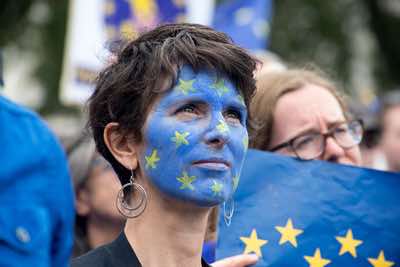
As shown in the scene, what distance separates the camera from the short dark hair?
319cm

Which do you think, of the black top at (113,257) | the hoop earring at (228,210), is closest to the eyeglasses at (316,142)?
the hoop earring at (228,210)

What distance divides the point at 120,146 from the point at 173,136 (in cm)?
25

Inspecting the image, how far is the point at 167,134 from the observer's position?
3119 millimetres

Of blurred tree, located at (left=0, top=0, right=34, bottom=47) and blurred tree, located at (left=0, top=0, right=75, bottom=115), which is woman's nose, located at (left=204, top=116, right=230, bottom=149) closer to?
blurred tree, located at (left=0, top=0, right=75, bottom=115)

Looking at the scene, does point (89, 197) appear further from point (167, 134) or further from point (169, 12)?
point (169, 12)

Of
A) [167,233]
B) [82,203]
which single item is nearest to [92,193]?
[82,203]

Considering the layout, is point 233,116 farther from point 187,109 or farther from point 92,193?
point 92,193

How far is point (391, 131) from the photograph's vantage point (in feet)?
23.1

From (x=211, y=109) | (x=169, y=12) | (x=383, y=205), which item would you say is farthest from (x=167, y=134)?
(x=169, y=12)

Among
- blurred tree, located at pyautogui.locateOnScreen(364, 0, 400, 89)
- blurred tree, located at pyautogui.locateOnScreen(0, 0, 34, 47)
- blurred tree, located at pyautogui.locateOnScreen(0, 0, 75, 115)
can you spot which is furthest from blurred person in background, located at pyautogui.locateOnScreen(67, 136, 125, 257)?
blurred tree, located at pyautogui.locateOnScreen(364, 0, 400, 89)

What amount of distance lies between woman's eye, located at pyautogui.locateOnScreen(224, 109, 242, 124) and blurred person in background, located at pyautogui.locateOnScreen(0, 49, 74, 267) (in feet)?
3.50

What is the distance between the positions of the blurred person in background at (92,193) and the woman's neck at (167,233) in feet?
6.45

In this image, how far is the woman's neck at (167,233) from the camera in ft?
10.4

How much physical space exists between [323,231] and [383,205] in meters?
0.27
